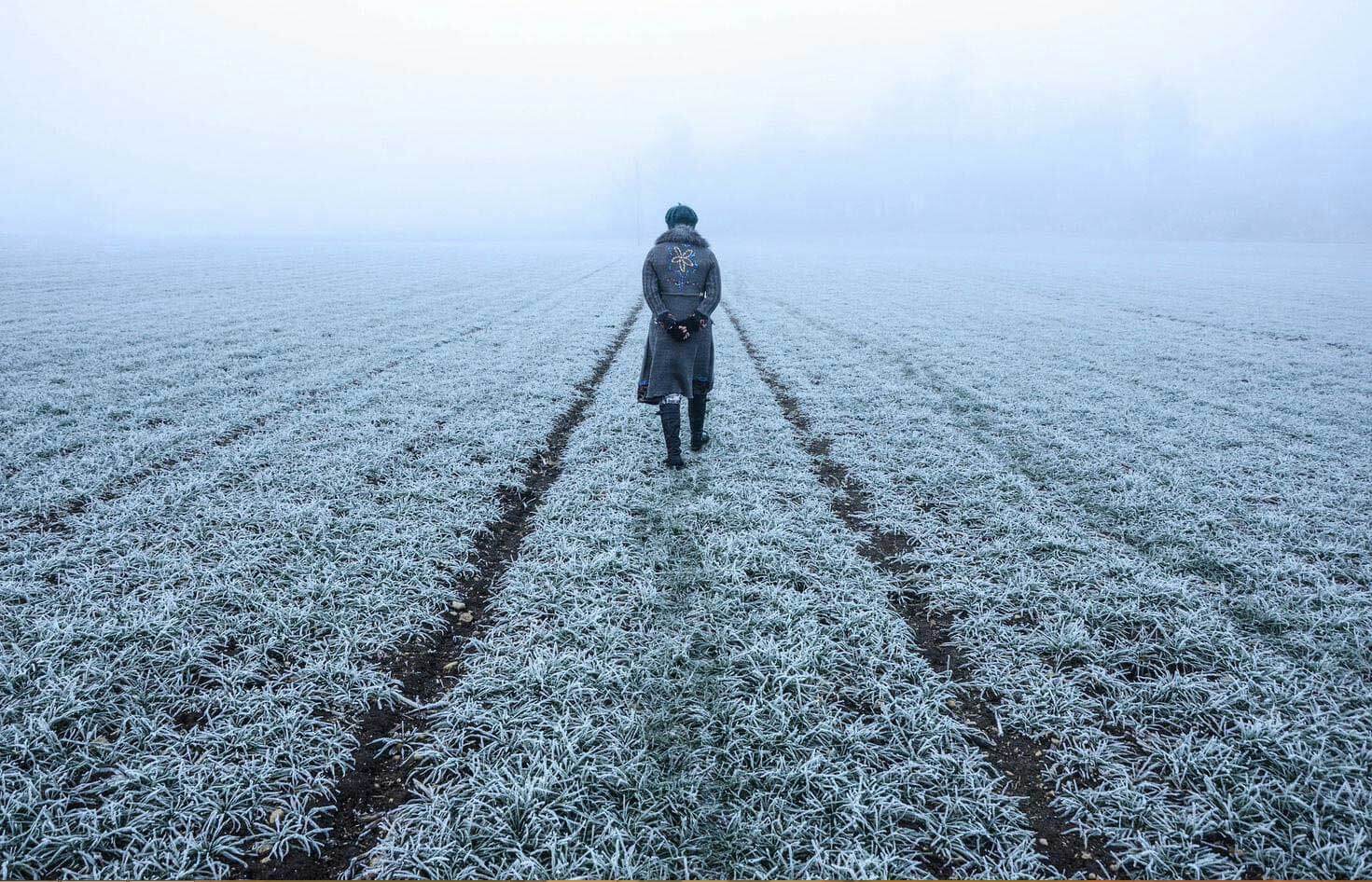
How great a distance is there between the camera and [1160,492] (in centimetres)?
672

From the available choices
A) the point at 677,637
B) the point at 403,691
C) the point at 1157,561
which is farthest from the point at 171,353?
the point at 1157,561

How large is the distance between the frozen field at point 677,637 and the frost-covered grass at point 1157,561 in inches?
1.2

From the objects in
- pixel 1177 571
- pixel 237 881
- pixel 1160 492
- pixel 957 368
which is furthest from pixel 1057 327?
pixel 237 881

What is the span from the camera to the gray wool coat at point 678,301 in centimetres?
700

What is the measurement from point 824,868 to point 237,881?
101 inches

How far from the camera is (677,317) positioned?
7102 millimetres

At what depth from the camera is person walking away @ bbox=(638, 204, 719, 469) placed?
7.01 m

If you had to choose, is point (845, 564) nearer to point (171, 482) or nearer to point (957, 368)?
point (171, 482)

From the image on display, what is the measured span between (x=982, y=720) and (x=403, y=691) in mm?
3524

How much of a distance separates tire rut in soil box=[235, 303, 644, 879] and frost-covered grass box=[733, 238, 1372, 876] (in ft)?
11.3

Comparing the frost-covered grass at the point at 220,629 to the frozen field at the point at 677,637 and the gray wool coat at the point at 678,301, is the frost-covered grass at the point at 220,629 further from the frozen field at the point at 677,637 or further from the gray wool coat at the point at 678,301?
the gray wool coat at the point at 678,301

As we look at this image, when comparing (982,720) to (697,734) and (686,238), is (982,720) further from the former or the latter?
(686,238)

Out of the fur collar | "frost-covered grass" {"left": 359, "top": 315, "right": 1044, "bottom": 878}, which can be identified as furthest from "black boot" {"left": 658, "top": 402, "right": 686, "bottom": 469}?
the fur collar

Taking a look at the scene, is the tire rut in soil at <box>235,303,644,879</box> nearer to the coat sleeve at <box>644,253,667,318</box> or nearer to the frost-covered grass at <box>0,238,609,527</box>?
the coat sleeve at <box>644,253,667,318</box>
